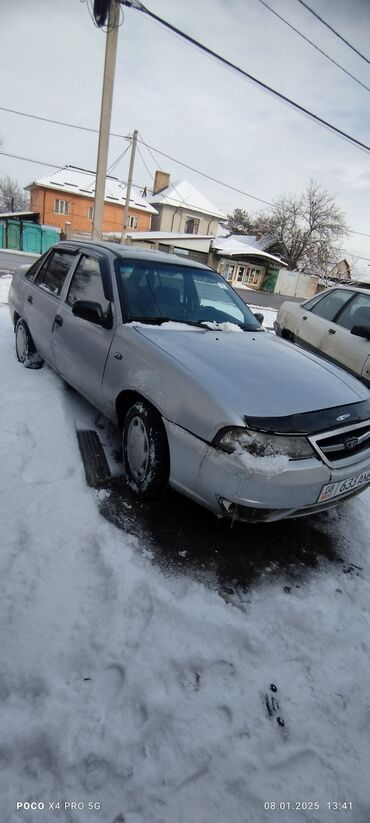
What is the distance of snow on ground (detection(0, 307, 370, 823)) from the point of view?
134cm

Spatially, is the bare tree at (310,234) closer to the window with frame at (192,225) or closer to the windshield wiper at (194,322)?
the window with frame at (192,225)

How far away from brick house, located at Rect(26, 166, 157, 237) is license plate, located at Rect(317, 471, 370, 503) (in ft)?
113

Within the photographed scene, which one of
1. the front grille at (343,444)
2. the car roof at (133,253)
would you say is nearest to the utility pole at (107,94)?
the car roof at (133,253)

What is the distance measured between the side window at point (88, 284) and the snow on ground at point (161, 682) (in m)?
1.62

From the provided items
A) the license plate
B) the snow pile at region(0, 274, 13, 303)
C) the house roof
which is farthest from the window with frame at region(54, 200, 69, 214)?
the license plate

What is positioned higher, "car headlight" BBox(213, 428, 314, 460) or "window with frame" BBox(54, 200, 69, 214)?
"window with frame" BBox(54, 200, 69, 214)

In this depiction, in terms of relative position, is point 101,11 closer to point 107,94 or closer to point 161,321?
point 107,94

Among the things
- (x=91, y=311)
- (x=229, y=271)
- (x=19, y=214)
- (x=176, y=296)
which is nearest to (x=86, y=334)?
(x=91, y=311)

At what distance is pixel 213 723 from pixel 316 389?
1.75m

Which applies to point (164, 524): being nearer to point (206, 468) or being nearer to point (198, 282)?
point (206, 468)

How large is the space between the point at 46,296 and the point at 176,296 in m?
1.53

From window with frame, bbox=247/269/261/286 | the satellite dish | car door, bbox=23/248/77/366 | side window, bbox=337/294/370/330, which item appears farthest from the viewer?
window with frame, bbox=247/269/261/286

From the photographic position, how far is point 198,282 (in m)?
3.63

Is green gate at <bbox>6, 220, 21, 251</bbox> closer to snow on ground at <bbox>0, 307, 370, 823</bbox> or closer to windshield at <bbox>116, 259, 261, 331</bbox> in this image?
windshield at <bbox>116, 259, 261, 331</bbox>
